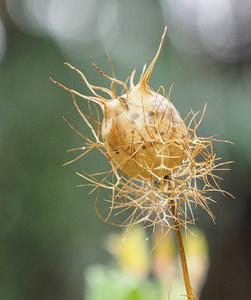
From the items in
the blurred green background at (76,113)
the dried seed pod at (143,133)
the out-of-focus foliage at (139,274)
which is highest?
the blurred green background at (76,113)

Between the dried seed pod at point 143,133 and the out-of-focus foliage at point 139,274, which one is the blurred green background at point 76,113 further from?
the dried seed pod at point 143,133

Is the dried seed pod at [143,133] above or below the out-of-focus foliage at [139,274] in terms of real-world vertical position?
above

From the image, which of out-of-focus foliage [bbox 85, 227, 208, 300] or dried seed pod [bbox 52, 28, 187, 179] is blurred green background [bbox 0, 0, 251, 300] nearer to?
out-of-focus foliage [bbox 85, 227, 208, 300]

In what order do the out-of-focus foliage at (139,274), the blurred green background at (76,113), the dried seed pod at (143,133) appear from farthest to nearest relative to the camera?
the blurred green background at (76,113), the out-of-focus foliage at (139,274), the dried seed pod at (143,133)

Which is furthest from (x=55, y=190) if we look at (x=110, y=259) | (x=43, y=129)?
(x=110, y=259)

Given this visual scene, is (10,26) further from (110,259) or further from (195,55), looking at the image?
(110,259)

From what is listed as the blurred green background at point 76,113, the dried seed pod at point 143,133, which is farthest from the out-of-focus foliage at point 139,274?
the blurred green background at point 76,113

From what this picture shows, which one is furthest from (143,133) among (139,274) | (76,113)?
(76,113)

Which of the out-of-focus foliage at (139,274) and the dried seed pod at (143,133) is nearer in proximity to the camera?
the dried seed pod at (143,133)

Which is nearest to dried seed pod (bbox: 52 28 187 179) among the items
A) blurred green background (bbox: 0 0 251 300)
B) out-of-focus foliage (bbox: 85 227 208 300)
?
out-of-focus foliage (bbox: 85 227 208 300)
